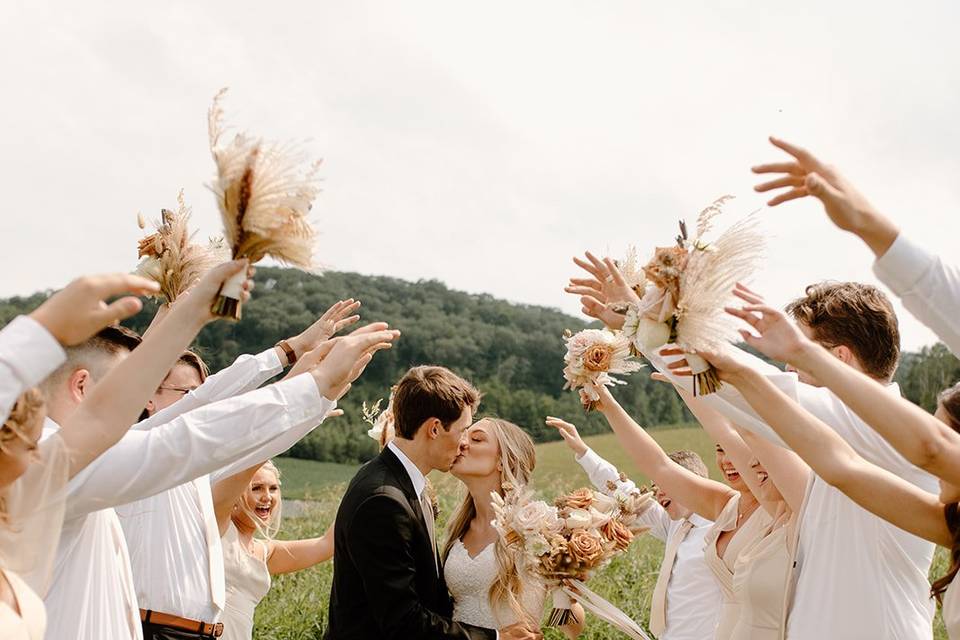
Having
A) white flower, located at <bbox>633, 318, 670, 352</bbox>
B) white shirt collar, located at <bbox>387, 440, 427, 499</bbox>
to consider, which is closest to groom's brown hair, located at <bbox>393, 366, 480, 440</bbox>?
white shirt collar, located at <bbox>387, 440, 427, 499</bbox>

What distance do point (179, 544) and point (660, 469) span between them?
2766mm

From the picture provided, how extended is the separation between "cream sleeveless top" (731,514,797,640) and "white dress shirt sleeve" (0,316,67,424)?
3353 mm

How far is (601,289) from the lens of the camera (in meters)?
4.48

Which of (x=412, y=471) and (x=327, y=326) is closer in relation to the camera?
(x=327, y=326)

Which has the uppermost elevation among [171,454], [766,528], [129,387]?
[129,387]

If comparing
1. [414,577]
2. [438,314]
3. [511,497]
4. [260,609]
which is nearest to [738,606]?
[511,497]

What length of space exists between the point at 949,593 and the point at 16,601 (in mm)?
2973

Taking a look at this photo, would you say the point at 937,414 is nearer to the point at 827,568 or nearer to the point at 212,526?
the point at 827,568

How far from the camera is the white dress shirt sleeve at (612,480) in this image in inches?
260

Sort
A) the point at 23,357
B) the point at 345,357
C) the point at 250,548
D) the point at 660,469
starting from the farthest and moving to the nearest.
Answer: the point at 250,548
the point at 660,469
the point at 345,357
the point at 23,357

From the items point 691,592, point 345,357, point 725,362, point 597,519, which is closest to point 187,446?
point 345,357

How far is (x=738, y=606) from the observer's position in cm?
529

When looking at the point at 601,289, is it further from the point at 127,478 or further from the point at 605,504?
the point at 127,478

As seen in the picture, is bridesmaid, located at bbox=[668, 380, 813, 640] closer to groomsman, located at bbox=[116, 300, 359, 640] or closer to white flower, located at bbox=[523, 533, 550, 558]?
white flower, located at bbox=[523, 533, 550, 558]
